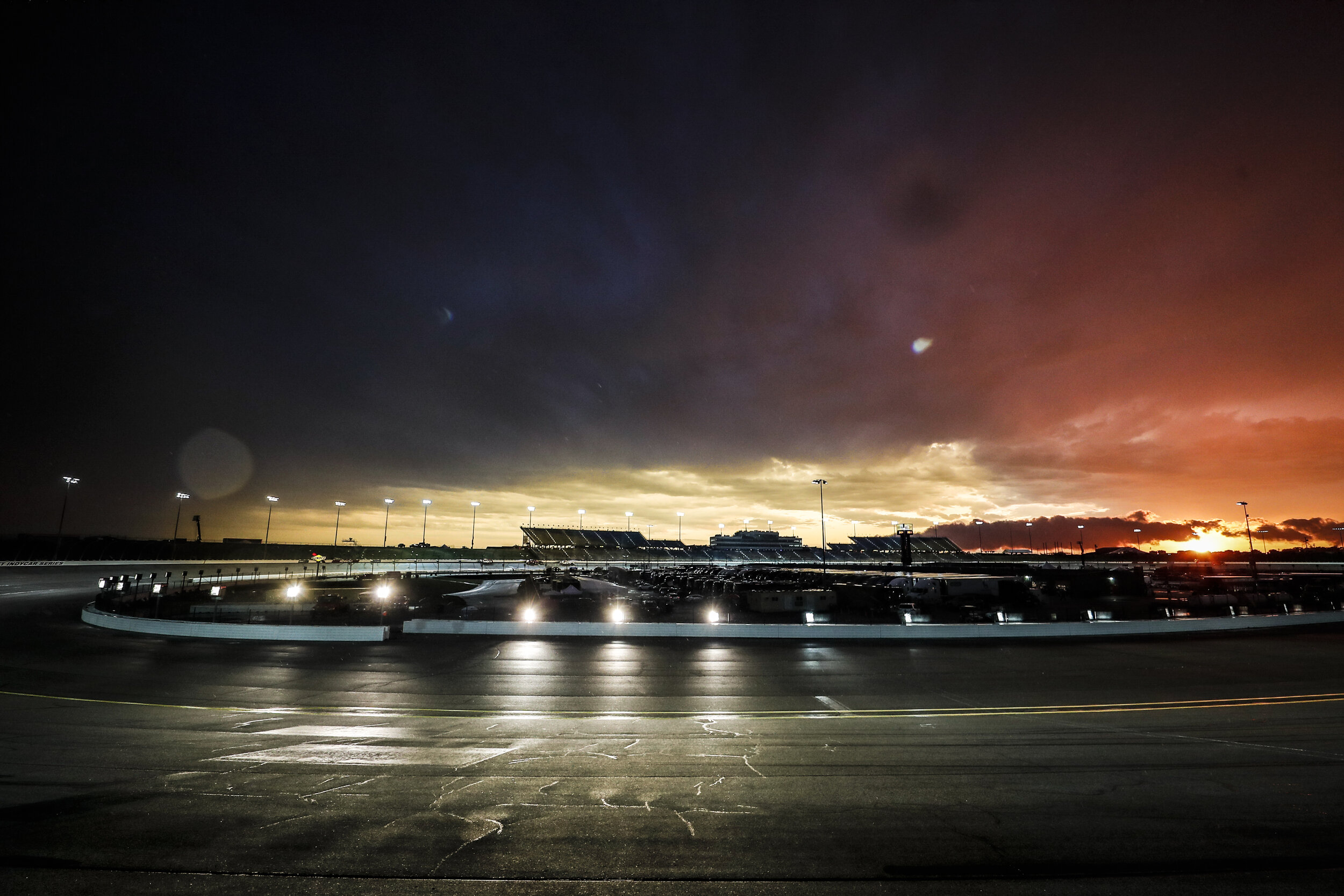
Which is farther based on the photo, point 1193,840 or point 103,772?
point 103,772

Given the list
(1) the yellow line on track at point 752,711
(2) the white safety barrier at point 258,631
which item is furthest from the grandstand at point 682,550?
(1) the yellow line on track at point 752,711

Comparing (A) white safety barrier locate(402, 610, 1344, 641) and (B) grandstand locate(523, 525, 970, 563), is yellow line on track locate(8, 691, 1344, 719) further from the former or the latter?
(B) grandstand locate(523, 525, 970, 563)

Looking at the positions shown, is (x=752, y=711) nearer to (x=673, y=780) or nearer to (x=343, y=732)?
(x=673, y=780)

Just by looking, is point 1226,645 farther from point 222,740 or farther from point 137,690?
point 137,690

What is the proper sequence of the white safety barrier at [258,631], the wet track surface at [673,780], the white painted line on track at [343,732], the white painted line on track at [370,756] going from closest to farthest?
the wet track surface at [673,780]
the white painted line on track at [370,756]
the white painted line on track at [343,732]
the white safety barrier at [258,631]

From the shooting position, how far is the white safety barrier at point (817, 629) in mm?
26328

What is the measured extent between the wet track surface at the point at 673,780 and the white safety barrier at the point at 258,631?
6388 mm

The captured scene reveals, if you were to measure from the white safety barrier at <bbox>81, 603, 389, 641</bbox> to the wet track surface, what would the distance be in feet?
21.0

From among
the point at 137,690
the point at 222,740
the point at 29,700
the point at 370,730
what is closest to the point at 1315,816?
the point at 370,730

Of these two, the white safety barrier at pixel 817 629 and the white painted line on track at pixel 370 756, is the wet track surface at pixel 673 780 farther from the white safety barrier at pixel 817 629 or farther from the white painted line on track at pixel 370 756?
the white safety barrier at pixel 817 629

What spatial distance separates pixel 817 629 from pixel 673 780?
1882 centimetres

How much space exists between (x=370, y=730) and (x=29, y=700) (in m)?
11.2

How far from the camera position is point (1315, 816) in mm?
8109

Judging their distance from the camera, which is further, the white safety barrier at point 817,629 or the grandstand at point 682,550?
the grandstand at point 682,550
